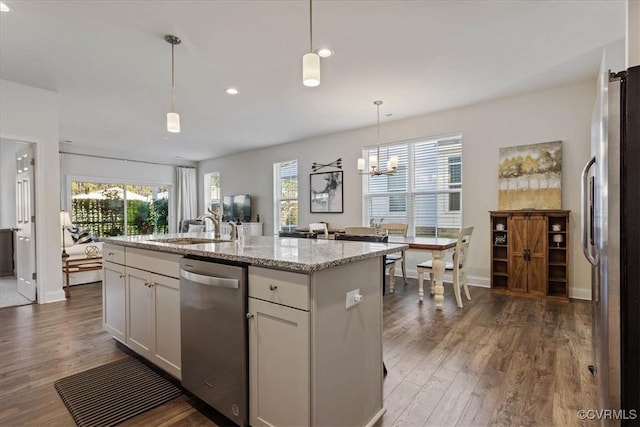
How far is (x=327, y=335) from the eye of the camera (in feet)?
4.56

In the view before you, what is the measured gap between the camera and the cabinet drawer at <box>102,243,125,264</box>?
2.60 meters

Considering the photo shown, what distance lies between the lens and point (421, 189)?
5.44 metres

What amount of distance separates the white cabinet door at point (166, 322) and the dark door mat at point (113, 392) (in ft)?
0.42

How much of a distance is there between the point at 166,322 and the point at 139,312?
425 mm

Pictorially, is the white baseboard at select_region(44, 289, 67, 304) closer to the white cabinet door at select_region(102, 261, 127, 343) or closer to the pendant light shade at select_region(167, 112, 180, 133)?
the white cabinet door at select_region(102, 261, 127, 343)

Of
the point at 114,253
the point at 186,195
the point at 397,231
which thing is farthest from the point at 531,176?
the point at 186,195

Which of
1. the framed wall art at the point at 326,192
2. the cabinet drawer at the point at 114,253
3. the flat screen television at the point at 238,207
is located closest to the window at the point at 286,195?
the framed wall art at the point at 326,192

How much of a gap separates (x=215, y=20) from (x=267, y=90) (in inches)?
59.9

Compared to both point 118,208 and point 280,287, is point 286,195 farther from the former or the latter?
point 280,287

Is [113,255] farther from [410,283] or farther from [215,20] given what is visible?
[410,283]

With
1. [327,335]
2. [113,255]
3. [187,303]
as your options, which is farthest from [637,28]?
[113,255]

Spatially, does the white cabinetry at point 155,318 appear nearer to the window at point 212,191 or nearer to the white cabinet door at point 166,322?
the white cabinet door at point 166,322

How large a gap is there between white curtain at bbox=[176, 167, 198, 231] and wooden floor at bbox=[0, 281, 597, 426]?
5467 mm

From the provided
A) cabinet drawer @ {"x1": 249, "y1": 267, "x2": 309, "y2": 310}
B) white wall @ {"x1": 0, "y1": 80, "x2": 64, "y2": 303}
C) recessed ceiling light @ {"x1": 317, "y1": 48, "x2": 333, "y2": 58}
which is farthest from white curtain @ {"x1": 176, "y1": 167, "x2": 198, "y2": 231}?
cabinet drawer @ {"x1": 249, "y1": 267, "x2": 309, "y2": 310}
